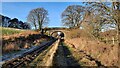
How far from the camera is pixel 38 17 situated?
89875mm

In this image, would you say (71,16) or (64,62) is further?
(71,16)

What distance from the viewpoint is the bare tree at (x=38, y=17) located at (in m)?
88.7

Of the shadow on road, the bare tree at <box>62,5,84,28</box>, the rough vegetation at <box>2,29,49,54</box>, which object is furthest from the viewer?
the bare tree at <box>62,5,84,28</box>

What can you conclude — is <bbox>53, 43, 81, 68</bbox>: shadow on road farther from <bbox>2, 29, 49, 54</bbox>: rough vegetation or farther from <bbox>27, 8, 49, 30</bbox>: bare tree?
<bbox>27, 8, 49, 30</bbox>: bare tree

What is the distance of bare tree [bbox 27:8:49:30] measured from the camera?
291 ft

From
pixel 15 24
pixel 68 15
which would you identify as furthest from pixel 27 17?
pixel 15 24

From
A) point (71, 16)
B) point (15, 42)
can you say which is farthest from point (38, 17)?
point (15, 42)

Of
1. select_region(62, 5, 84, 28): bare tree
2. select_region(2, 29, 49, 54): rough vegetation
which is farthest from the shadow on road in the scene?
select_region(62, 5, 84, 28): bare tree

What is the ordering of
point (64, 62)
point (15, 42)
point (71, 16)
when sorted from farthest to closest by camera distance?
point (71, 16) < point (15, 42) < point (64, 62)

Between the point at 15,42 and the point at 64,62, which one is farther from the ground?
the point at 64,62

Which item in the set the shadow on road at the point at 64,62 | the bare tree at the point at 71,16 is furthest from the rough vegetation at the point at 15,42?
the bare tree at the point at 71,16

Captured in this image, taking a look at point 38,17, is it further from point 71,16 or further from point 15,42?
point 15,42

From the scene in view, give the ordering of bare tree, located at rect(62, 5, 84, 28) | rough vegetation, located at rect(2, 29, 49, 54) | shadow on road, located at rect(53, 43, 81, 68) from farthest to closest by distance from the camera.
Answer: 1. bare tree, located at rect(62, 5, 84, 28)
2. rough vegetation, located at rect(2, 29, 49, 54)
3. shadow on road, located at rect(53, 43, 81, 68)

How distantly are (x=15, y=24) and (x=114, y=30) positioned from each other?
10353 cm
